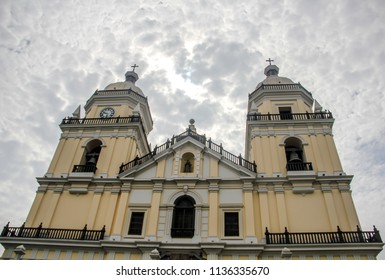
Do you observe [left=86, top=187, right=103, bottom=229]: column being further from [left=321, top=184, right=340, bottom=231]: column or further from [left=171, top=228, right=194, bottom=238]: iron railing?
[left=321, top=184, right=340, bottom=231]: column

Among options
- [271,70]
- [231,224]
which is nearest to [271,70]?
[271,70]

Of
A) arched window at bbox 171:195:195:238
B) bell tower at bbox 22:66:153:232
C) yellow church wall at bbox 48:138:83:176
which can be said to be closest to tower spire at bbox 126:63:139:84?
bell tower at bbox 22:66:153:232

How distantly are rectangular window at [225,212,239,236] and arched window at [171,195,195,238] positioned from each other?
203cm

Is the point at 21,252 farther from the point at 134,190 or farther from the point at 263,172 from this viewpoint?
the point at 263,172

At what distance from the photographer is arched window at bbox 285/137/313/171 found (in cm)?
2011

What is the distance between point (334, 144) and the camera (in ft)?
69.8

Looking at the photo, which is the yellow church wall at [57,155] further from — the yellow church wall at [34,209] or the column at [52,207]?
the yellow church wall at [34,209]

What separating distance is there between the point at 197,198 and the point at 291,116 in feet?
32.5

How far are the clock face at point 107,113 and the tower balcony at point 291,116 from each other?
1125cm

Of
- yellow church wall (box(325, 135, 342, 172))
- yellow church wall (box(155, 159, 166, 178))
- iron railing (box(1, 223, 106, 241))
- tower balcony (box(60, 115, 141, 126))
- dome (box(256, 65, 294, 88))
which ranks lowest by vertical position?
iron railing (box(1, 223, 106, 241))

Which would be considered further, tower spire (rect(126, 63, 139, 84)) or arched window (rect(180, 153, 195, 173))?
tower spire (rect(126, 63, 139, 84))

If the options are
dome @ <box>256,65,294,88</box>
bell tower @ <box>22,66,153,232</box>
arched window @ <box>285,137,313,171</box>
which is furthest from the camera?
→ dome @ <box>256,65,294,88</box>

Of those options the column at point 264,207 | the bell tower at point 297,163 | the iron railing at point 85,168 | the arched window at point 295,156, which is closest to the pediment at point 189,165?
the column at point 264,207

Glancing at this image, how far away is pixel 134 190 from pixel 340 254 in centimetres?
1260
